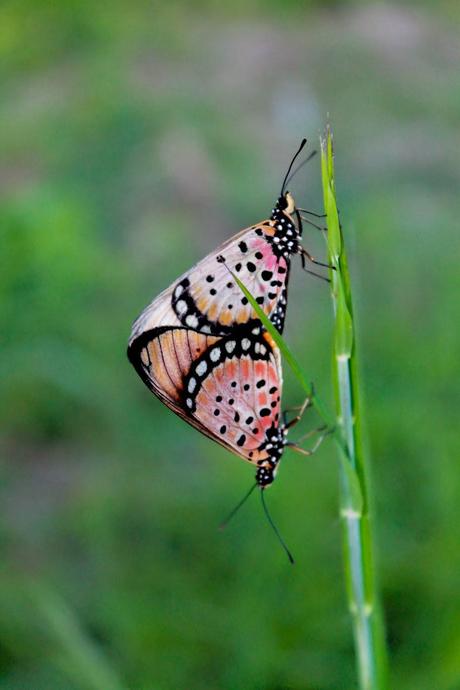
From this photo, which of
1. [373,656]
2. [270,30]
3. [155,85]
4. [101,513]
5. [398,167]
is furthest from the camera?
[270,30]

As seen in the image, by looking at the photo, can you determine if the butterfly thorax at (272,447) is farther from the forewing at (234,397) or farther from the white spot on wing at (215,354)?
the white spot on wing at (215,354)

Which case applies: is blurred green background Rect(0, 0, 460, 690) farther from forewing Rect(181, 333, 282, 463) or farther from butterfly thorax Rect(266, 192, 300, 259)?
forewing Rect(181, 333, 282, 463)

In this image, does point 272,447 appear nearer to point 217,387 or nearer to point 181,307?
point 217,387

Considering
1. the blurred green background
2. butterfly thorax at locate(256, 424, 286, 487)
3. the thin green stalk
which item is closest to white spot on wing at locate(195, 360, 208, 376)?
butterfly thorax at locate(256, 424, 286, 487)

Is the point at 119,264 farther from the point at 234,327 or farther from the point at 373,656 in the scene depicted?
the point at 373,656

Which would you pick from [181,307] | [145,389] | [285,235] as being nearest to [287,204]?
[285,235]

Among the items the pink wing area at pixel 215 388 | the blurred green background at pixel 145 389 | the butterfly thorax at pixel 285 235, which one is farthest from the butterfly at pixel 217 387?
the blurred green background at pixel 145 389

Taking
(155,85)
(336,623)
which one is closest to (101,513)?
(336,623)
